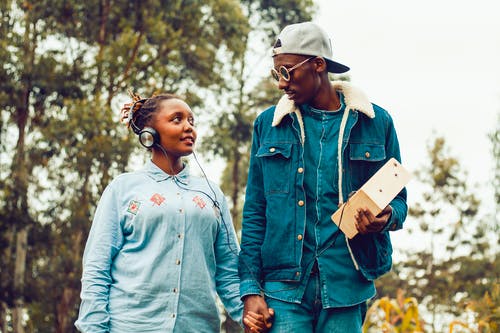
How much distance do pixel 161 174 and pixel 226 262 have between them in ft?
2.03

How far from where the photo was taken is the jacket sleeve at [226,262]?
4332 mm

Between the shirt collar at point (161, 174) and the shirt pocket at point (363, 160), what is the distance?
1.11 meters

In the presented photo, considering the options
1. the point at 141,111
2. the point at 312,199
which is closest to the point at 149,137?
the point at 141,111

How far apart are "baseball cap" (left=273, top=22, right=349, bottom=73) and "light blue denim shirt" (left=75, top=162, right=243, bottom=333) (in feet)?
3.39

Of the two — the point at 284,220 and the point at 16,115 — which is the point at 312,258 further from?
the point at 16,115

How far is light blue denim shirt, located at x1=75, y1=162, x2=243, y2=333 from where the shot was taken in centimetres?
406

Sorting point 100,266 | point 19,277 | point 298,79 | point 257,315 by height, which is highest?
point 298,79

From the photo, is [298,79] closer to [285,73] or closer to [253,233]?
[285,73]

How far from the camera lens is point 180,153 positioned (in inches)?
177

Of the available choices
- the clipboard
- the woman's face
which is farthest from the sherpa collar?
the woman's face

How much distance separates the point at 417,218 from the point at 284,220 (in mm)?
24480

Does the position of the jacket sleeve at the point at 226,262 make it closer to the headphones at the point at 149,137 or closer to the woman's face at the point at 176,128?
the woman's face at the point at 176,128

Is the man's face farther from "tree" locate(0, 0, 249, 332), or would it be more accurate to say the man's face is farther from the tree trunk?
the tree trunk

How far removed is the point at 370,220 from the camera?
351 cm
